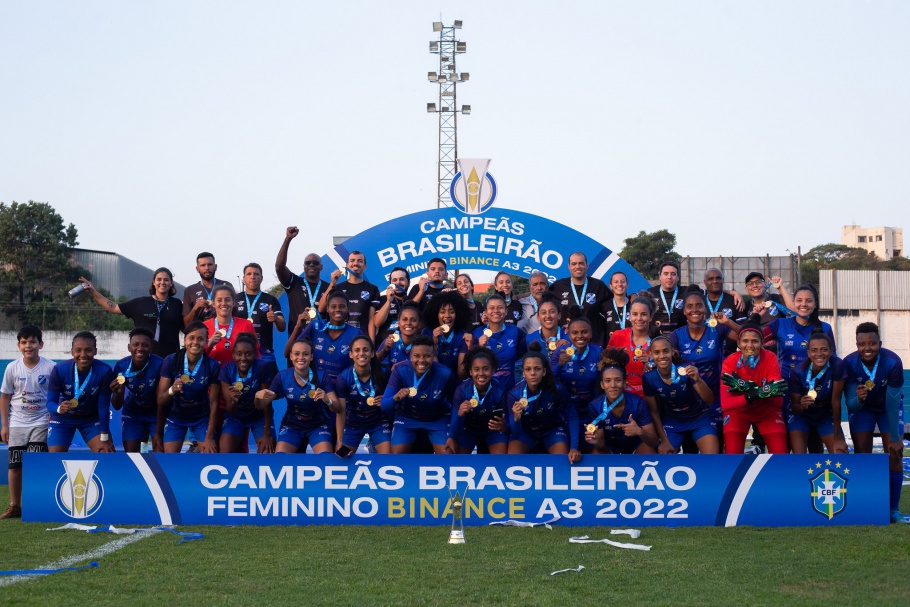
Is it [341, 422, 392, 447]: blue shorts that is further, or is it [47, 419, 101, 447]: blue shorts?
[47, 419, 101, 447]: blue shorts

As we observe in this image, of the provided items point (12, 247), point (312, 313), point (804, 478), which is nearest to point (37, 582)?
point (312, 313)

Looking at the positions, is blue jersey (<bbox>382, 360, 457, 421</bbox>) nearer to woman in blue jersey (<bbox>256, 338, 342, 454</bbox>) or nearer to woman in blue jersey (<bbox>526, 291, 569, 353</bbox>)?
woman in blue jersey (<bbox>256, 338, 342, 454</bbox>)

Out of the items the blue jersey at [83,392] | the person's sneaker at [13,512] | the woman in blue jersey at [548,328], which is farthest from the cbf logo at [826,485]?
the person's sneaker at [13,512]

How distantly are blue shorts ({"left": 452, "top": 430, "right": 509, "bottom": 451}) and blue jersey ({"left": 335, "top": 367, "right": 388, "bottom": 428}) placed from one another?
2.28 feet

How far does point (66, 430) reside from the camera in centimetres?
830

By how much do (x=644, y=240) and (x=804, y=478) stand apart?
1547 inches

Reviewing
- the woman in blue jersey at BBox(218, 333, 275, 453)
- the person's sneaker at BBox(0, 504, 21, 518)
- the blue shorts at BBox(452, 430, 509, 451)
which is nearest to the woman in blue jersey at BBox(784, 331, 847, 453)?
the blue shorts at BBox(452, 430, 509, 451)

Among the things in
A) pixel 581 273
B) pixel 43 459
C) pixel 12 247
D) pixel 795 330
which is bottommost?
pixel 43 459

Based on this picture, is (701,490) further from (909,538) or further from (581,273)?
(581,273)

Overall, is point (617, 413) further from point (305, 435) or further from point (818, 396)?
point (305, 435)

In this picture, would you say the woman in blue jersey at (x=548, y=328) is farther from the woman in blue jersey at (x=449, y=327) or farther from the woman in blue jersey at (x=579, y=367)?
the woman in blue jersey at (x=449, y=327)

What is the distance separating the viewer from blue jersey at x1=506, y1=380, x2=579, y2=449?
7727 mm

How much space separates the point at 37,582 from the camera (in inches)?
209

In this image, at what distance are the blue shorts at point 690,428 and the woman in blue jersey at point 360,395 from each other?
2.38 m
